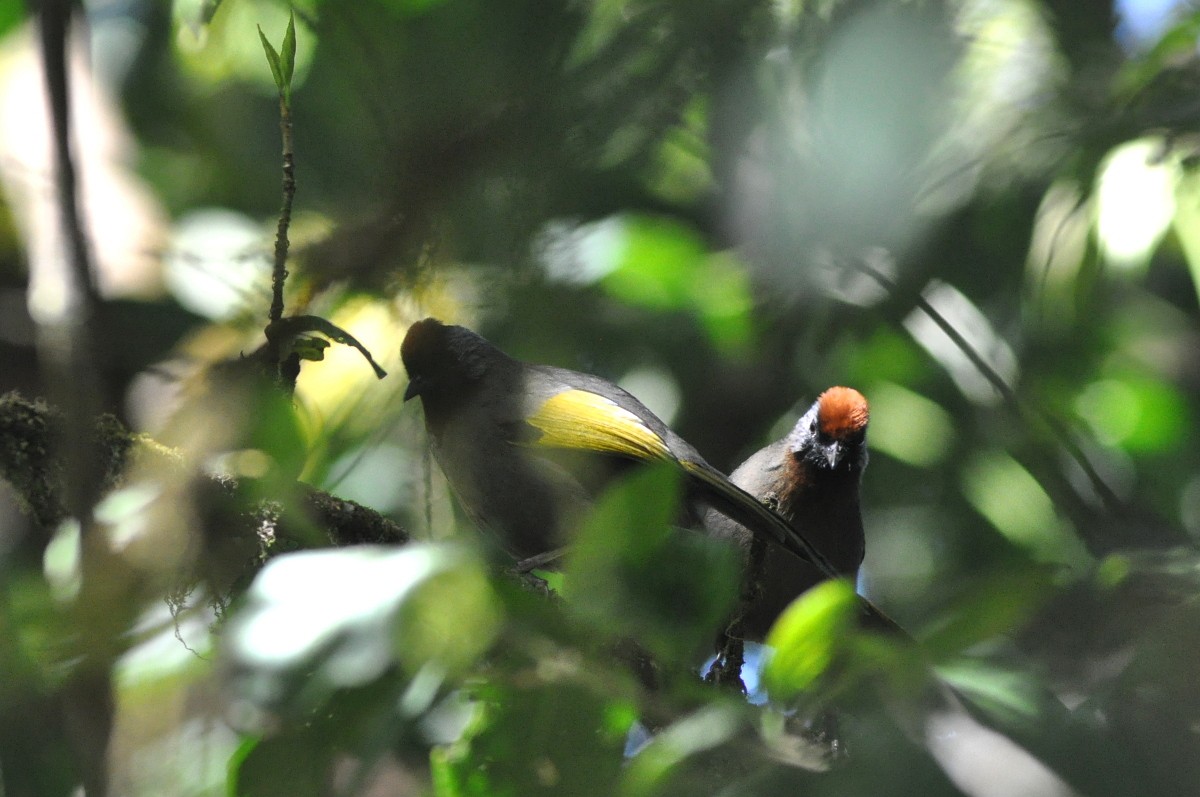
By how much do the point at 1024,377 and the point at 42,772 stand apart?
9.19 feet

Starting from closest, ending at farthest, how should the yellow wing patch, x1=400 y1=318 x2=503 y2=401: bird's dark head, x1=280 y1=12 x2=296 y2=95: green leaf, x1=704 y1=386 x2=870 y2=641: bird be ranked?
x1=280 y1=12 x2=296 y2=95: green leaf
the yellow wing patch
x1=400 y1=318 x2=503 y2=401: bird's dark head
x1=704 y1=386 x2=870 y2=641: bird

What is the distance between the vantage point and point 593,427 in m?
3.38

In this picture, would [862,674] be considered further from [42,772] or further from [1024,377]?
[1024,377]

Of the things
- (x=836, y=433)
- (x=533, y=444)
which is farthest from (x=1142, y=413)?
(x=533, y=444)

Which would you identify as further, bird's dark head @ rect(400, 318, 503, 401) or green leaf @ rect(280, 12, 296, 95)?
bird's dark head @ rect(400, 318, 503, 401)

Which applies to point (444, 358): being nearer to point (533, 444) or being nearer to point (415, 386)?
point (415, 386)

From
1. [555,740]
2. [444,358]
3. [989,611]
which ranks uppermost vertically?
[989,611]

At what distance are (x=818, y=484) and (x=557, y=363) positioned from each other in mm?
2436

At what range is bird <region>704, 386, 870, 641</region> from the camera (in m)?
3.83

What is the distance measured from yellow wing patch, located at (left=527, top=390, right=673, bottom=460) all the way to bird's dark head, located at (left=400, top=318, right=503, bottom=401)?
0.29 metres

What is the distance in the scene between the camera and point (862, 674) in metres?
1.17

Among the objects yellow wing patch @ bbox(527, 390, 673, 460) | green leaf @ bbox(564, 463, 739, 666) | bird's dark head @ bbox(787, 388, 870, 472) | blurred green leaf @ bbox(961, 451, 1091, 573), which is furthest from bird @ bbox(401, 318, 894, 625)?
green leaf @ bbox(564, 463, 739, 666)

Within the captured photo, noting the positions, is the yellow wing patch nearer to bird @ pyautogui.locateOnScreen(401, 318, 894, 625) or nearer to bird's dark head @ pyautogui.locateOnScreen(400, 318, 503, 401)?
bird @ pyautogui.locateOnScreen(401, 318, 894, 625)

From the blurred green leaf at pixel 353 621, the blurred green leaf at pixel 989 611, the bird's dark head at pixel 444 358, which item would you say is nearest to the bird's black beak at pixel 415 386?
the bird's dark head at pixel 444 358
